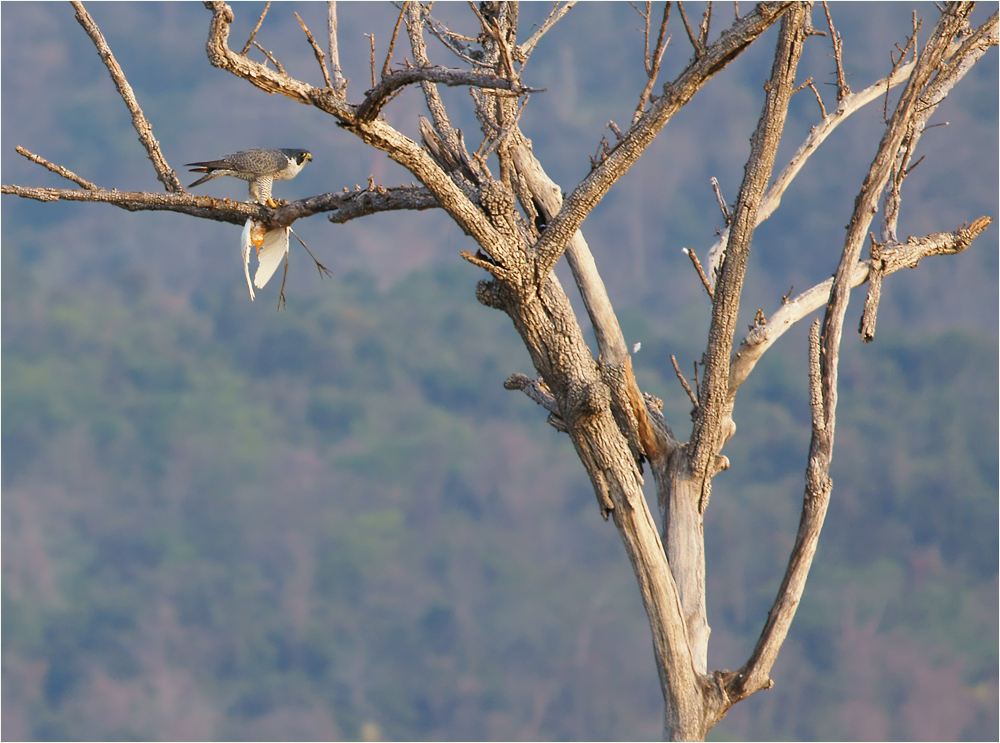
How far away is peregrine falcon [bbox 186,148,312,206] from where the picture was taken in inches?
203

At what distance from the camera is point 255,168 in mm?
5270

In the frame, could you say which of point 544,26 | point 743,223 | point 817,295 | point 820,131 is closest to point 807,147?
point 820,131

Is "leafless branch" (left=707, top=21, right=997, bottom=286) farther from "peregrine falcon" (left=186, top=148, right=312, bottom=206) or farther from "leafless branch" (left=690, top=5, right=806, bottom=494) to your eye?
"peregrine falcon" (left=186, top=148, right=312, bottom=206)

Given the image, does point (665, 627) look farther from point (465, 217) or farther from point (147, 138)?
point (147, 138)

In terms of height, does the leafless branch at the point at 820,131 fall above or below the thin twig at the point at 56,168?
above

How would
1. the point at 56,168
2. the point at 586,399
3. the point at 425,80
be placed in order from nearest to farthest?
the point at 425,80, the point at 56,168, the point at 586,399

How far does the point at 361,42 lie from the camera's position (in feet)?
143

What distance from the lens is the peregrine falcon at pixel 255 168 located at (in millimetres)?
5168

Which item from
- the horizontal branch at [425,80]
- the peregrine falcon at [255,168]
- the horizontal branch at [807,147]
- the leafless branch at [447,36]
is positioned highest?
the leafless branch at [447,36]

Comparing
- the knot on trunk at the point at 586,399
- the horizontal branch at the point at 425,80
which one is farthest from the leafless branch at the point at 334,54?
the knot on trunk at the point at 586,399

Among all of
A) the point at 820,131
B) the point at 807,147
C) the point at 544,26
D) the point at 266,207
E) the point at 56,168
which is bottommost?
the point at 56,168

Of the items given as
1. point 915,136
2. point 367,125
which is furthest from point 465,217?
point 915,136

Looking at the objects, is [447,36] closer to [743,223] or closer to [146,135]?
[146,135]

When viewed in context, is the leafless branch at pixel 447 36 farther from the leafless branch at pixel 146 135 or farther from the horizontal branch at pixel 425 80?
the horizontal branch at pixel 425 80
